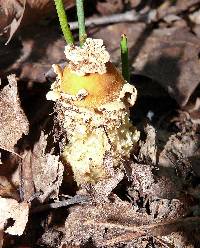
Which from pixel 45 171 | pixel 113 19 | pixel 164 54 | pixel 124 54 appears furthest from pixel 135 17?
pixel 45 171

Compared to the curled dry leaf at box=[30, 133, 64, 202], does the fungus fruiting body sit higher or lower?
higher

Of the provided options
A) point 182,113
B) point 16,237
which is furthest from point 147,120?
point 16,237

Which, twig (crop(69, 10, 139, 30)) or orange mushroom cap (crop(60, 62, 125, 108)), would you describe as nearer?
orange mushroom cap (crop(60, 62, 125, 108))

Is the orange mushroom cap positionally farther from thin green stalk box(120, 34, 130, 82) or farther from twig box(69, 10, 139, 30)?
twig box(69, 10, 139, 30)

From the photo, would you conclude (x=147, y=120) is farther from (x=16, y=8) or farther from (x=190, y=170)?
(x=16, y=8)

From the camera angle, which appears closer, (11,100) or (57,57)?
(11,100)

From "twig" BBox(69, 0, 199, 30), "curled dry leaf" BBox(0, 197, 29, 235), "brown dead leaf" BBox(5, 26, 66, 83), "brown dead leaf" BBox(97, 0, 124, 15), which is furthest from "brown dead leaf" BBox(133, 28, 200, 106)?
"curled dry leaf" BBox(0, 197, 29, 235)

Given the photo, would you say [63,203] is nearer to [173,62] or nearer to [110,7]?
[173,62]
